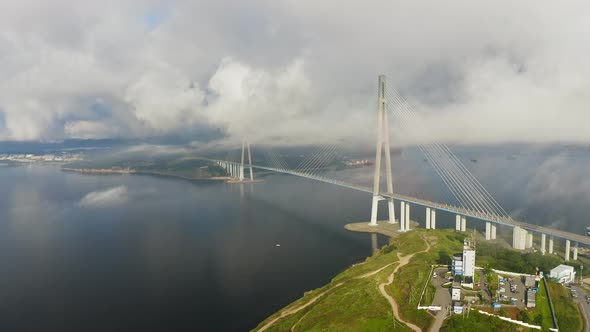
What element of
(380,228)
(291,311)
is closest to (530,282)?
(291,311)

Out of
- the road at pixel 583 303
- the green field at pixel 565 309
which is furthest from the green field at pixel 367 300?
the road at pixel 583 303

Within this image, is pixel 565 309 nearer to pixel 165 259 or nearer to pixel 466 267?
pixel 466 267

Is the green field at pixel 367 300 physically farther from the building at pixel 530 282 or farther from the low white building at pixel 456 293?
the building at pixel 530 282

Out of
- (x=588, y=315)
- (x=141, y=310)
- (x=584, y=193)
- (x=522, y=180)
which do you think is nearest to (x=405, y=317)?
(x=588, y=315)

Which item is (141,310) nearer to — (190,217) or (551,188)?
(190,217)

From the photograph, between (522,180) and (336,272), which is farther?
(522,180)

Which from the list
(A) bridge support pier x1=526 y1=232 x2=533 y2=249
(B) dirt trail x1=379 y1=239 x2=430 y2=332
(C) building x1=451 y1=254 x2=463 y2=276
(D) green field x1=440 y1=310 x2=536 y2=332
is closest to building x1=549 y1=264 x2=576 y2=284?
(C) building x1=451 y1=254 x2=463 y2=276

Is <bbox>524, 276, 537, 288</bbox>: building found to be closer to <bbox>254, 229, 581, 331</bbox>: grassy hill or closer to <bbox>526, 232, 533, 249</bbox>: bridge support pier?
<bbox>254, 229, 581, 331</bbox>: grassy hill
